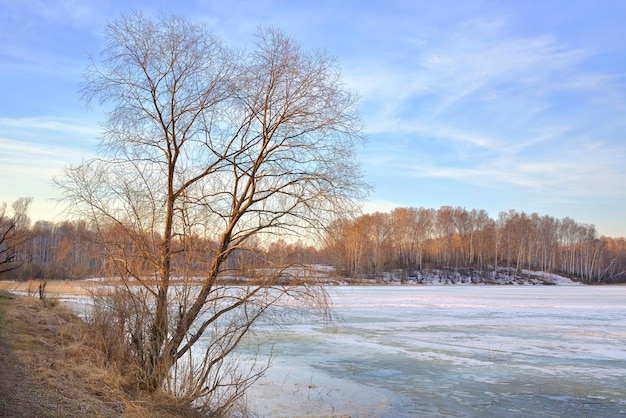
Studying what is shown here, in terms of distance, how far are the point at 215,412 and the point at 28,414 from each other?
261 centimetres

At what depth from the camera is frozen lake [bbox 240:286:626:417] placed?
9.37m

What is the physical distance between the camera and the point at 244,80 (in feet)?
30.0

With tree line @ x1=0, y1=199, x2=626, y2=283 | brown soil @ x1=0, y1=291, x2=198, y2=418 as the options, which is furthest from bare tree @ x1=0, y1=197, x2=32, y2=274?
tree line @ x1=0, y1=199, x2=626, y2=283

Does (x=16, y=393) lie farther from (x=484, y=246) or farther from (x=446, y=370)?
(x=484, y=246)

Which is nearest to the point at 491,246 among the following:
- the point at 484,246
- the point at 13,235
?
the point at 484,246

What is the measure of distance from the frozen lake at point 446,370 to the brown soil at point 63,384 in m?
2.33

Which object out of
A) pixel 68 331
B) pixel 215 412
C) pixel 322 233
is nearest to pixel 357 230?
pixel 322 233

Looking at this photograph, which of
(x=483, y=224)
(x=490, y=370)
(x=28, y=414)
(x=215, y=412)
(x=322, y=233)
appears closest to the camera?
(x=28, y=414)

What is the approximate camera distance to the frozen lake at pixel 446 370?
937 cm

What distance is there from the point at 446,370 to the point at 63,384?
8.43 meters

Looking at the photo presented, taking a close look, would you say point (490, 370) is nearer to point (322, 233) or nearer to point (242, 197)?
point (322, 233)

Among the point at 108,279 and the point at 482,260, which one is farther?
the point at 482,260

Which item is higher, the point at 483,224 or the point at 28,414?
the point at 483,224

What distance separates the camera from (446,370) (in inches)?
492
